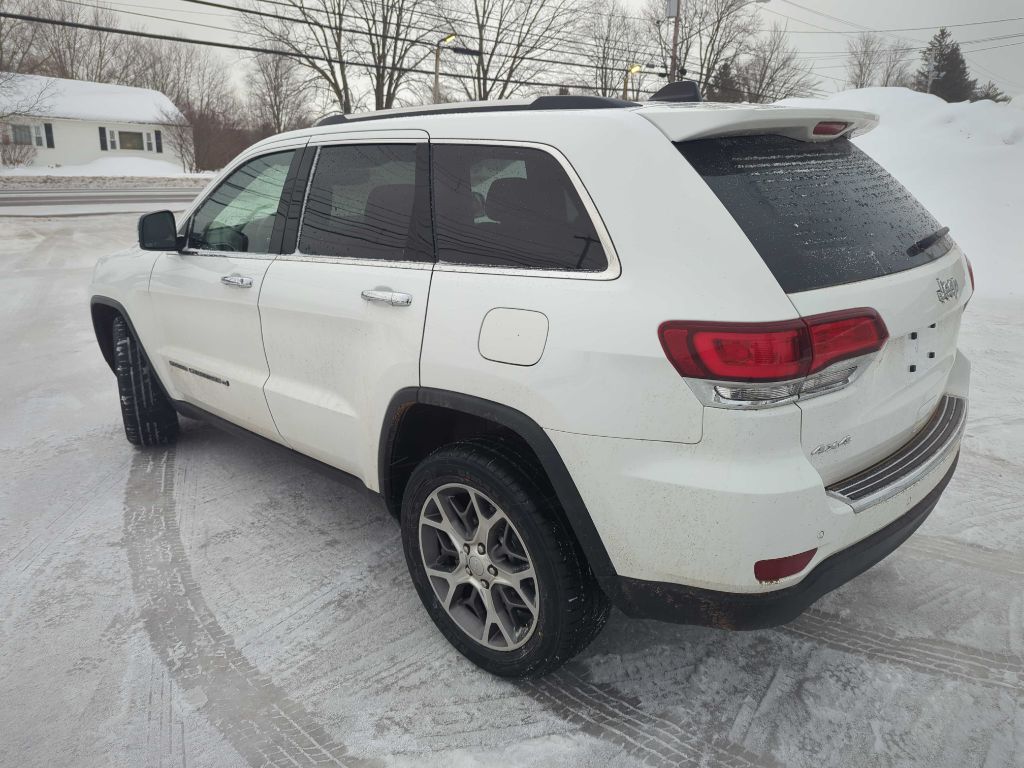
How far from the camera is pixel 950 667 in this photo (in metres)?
2.57

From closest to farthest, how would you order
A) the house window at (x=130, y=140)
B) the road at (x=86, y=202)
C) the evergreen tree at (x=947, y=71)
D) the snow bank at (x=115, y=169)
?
the road at (x=86, y=202) → the snow bank at (x=115, y=169) → the house window at (x=130, y=140) → the evergreen tree at (x=947, y=71)

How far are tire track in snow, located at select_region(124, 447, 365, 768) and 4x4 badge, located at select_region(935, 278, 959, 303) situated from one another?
7.57ft

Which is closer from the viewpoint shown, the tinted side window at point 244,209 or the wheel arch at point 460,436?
the wheel arch at point 460,436

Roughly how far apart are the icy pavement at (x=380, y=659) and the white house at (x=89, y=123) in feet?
162

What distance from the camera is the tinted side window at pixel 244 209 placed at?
11.1ft

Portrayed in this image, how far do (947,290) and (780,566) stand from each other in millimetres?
1131

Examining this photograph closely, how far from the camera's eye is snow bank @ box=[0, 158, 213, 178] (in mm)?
40656

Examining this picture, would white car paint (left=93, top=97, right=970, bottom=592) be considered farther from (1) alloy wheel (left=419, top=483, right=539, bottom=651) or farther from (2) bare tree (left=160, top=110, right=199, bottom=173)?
(2) bare tree (left=160, top=110, right=199, bottom=173)

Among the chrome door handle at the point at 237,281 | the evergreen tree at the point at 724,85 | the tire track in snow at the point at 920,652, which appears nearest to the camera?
the tire track in snow at the point at 920,652

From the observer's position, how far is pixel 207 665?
2.65 m

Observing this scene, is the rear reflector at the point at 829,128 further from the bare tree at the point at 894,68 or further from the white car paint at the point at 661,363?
the bare tree at the point at 894,68

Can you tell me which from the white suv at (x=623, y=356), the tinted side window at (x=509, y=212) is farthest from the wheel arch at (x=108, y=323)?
the tinted side window at (x=509, y=212)

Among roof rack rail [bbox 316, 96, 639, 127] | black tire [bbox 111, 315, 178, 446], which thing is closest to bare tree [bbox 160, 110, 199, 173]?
black tire [bbox 111, 315, 178, 446]

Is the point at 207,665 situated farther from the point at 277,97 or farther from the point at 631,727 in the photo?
the point at 277,97
